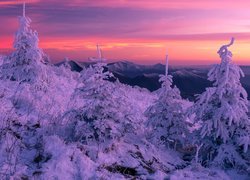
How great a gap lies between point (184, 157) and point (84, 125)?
4710 mm

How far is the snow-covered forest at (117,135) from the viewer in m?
8.49

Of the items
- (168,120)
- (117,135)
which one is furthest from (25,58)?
(117,135)

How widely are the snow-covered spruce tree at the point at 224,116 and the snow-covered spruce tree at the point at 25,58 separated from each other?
33.8ft

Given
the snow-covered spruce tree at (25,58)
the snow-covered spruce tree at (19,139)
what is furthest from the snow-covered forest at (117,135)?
the snow-covered spruce tree at (25,58)

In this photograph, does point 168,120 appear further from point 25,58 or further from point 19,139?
point 25,58

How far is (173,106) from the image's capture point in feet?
50.3

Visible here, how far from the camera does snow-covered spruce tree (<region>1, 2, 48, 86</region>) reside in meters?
20.6

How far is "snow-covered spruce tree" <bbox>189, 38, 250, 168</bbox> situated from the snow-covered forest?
34mm

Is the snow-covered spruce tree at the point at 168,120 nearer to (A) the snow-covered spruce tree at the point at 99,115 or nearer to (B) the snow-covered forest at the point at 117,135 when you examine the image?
(B) the snow-covered forest at the point at 117,135

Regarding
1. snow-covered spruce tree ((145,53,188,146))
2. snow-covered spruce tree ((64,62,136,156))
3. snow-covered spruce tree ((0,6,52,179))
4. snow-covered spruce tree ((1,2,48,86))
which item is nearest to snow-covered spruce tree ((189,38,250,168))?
snow-covered spruce tree ((145,53,188,146))

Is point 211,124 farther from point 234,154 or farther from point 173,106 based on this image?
point 173,106

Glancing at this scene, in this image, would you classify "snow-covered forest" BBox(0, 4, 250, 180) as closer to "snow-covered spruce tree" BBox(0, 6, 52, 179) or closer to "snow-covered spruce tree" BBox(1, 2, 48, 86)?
"snow-covered spruce tree" BBox(0, 6, 52, 179)

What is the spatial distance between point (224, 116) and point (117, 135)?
4.48 m

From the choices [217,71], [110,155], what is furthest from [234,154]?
[110,155]
